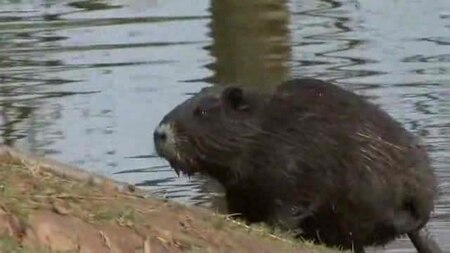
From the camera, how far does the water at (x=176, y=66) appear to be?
10.6 metres

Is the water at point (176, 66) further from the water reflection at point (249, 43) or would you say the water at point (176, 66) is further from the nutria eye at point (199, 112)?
the nutria eye at point (199, 112)

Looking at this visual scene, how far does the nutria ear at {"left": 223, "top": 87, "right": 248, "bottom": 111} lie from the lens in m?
7.82

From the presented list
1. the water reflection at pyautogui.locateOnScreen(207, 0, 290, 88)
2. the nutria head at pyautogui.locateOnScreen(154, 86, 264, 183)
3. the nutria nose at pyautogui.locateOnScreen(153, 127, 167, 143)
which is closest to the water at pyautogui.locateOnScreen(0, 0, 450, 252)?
the water reflection at pyautogui.locateOnScreen(207, 0, 290, 88)

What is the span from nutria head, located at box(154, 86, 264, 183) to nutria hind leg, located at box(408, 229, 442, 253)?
3.52 feet

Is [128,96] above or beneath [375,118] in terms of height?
beneath

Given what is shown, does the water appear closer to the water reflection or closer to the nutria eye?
the water reflection

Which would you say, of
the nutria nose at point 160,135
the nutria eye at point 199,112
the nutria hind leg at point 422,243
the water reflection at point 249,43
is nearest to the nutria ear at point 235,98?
the nutria eye at point 199,112

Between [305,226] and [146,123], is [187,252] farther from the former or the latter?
[146,123]

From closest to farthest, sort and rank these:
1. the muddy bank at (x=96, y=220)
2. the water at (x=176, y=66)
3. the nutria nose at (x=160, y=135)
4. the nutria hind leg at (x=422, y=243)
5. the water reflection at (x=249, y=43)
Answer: the muddy bank at (x=96, y=220)
the nutria nose at (x=160, y=135)
the nutria hind leg at (x=422, y=243)
the water at (x=176, y=66)
the water reflection at (x=249, y=43)

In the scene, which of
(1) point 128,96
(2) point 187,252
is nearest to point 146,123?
(1) point 128,96

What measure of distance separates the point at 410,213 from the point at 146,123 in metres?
3.43

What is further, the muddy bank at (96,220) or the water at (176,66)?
the water at (176,66)

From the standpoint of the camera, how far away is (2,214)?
5875 millimetres

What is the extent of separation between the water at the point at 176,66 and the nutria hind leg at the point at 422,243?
1.87 ft
